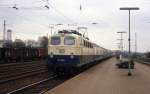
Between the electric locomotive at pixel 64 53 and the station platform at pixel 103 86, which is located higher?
the electric locomotive at pixel 64 53

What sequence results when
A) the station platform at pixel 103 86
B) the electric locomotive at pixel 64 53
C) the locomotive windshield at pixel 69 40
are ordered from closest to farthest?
the station platform at pixel 103 86, the electric locomotive at pixel 64 53, the locomotive windshield at pixel 69 40

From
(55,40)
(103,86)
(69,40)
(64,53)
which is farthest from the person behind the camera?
(55,40)

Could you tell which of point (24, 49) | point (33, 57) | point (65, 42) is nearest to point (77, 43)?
point (65, 42)

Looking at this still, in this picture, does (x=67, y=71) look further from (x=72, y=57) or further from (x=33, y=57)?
(x=33, y=57)

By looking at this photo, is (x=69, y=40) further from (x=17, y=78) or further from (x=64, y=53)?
(x=17, y=78)

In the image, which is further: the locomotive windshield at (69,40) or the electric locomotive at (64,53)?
the locomotive windshield at (69,40)

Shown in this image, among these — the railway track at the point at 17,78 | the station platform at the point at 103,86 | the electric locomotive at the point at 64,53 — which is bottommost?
the railway track at the point at 17,78

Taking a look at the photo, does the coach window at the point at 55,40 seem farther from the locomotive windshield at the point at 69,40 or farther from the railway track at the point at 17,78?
the railway track at the point at 17,78

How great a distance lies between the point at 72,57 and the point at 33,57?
1567 inches

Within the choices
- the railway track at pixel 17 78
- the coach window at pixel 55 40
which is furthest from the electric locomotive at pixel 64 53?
the railway track at pixel 17 78

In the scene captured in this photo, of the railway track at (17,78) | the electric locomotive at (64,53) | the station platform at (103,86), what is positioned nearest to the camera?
the station platform at (103,86)

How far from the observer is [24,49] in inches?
2275

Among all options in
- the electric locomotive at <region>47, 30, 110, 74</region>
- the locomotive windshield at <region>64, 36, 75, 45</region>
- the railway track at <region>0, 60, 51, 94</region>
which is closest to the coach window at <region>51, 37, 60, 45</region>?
the electric locomotive at <region>47, 30, 110, 74</region>

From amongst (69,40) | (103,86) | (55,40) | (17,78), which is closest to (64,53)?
(69,40)
